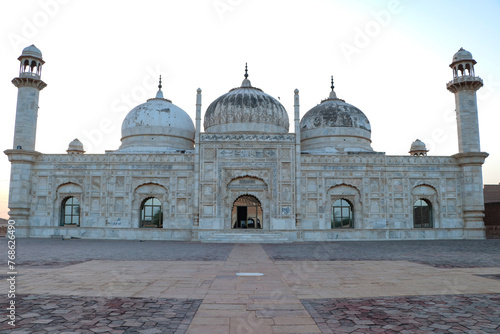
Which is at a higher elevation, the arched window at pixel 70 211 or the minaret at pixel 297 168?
the minaret at pixel 297 168

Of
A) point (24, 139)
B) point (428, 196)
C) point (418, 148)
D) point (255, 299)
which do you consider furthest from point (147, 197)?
point (418, 148)

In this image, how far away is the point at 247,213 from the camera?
24.8 meters

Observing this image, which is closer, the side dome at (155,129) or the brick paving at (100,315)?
the brick paving at (100,315)

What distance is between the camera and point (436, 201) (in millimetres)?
25000

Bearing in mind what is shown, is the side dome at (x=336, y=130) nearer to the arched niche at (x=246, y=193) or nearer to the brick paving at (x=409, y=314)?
the arched niche at (x=246, y=193)

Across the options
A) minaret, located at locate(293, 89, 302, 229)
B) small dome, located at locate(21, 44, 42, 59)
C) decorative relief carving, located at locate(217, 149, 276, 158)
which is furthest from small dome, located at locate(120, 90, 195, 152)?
minaret, located at locate(293, 89, 302, 229)

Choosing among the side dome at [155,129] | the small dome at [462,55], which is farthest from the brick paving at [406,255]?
the small dome at [462,55]

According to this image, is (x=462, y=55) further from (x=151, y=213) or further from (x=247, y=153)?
(x=151, y=213)

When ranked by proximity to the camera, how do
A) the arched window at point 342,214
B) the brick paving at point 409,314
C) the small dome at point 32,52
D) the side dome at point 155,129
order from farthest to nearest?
the side dome at point 155,129 < the small dome at point 32,52 < the arched window at point 342,214 < the brick paving at point 409,314

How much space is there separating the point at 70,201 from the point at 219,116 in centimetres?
1202

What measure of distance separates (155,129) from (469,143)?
22.9 m

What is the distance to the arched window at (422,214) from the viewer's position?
25.1 meters

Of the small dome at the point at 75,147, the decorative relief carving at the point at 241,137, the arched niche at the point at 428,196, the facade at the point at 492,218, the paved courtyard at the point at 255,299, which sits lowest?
the paved courtyard at the point at 255,299

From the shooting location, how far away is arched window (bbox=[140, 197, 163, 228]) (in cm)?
2456
